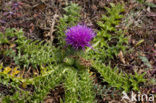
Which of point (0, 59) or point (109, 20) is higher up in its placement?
point (109, 20)

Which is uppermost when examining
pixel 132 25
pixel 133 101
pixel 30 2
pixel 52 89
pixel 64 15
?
pixel 30 2

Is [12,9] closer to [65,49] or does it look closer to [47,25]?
[47,25]

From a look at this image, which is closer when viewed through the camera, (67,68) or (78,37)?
(78,37)

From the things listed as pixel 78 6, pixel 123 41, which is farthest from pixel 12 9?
pixel 123 41

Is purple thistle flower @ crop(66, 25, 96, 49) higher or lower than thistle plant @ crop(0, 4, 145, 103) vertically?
higher

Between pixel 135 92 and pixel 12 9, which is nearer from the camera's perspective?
pixel 135 92

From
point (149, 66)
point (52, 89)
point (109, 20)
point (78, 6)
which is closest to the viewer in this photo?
point (52, 89)

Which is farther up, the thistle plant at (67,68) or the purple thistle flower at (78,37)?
the purple thistle flower at (78,37)

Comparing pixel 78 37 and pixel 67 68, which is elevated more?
pixel 78 37

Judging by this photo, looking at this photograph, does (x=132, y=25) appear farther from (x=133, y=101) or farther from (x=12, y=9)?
(x=12, y=9)

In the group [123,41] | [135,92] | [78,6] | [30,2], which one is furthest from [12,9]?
[135,92]

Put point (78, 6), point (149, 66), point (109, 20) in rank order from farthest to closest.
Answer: point (78, 6)
point (109, 20)
point (149, 66)
